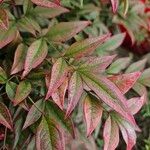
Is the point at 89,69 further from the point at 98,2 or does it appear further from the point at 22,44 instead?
the point at 98,2

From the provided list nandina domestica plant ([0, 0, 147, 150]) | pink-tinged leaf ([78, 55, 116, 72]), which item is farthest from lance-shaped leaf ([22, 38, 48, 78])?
pink-tinged leaf ([78, 55, 116, 72])

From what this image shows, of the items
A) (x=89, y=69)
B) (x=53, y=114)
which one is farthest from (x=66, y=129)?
(x=89, y=69)

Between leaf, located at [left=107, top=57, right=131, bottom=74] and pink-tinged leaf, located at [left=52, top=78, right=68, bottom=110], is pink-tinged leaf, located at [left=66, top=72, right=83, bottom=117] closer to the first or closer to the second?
pink-tinged leaf, located at [left=52, top=78, right=68, bottom=110]

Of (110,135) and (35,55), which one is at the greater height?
(35,55)

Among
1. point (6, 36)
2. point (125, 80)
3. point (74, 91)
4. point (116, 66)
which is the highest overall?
point (6, 36)

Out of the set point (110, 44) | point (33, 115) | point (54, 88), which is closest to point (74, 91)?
point (54, 88)

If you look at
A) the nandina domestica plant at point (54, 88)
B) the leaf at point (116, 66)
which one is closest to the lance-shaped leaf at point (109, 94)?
the nandina domestica plant at point (54, 88)

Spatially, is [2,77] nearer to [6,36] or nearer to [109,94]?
[6,36]
